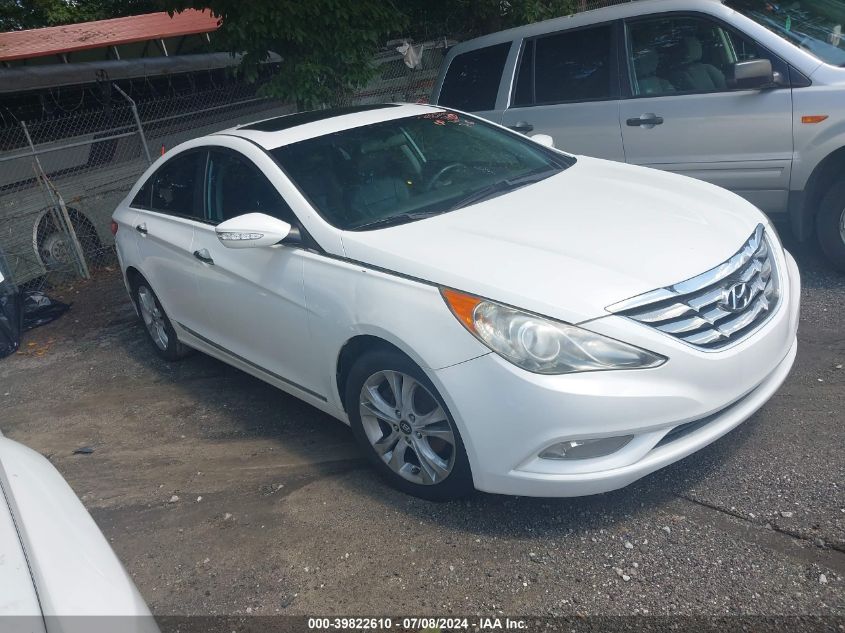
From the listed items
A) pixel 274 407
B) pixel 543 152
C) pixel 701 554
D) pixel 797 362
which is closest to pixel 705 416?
pixel 701 554

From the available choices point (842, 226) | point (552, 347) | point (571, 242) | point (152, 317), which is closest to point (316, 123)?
point (571, 242)

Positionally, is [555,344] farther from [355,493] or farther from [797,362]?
[797,362]

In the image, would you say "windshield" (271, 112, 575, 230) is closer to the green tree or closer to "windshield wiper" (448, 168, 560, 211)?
"windshield wiper" (448, 168, 560, 211)

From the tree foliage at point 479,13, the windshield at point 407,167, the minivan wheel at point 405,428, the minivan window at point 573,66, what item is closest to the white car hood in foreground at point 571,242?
the windshield at point 407,167

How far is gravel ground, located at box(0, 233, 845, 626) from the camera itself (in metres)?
2.93

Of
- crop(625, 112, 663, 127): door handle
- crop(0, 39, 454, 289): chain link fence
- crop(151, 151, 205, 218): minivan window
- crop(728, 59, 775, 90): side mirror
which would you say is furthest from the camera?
crop(0, 39, 454, 289): chain link fence

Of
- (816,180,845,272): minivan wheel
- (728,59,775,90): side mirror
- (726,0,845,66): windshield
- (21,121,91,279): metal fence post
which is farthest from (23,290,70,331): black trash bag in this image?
(816,180,845,272): minivan wheel

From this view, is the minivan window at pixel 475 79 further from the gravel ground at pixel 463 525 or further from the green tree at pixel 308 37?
the gravel ground at pixel 463 525

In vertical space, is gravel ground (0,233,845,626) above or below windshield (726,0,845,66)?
below

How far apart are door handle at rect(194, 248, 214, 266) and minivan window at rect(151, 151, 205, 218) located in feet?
0.87

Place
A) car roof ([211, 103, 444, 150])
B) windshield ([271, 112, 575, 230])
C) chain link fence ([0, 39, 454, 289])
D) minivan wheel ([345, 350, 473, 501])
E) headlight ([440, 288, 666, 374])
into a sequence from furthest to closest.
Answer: chain link fence ([0, 39, 454, 289]) < car roof ([211, 103, 444, 150]) < windshield ([271, 112, 575, 230]) < minivan wheel ([345, 350, 473, 501]) < headlight ([440, 288, 666, 374])

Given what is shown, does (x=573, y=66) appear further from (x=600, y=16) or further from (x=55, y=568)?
(x=55, y=568)

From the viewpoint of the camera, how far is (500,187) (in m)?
4.30

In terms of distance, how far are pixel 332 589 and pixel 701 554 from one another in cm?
140
